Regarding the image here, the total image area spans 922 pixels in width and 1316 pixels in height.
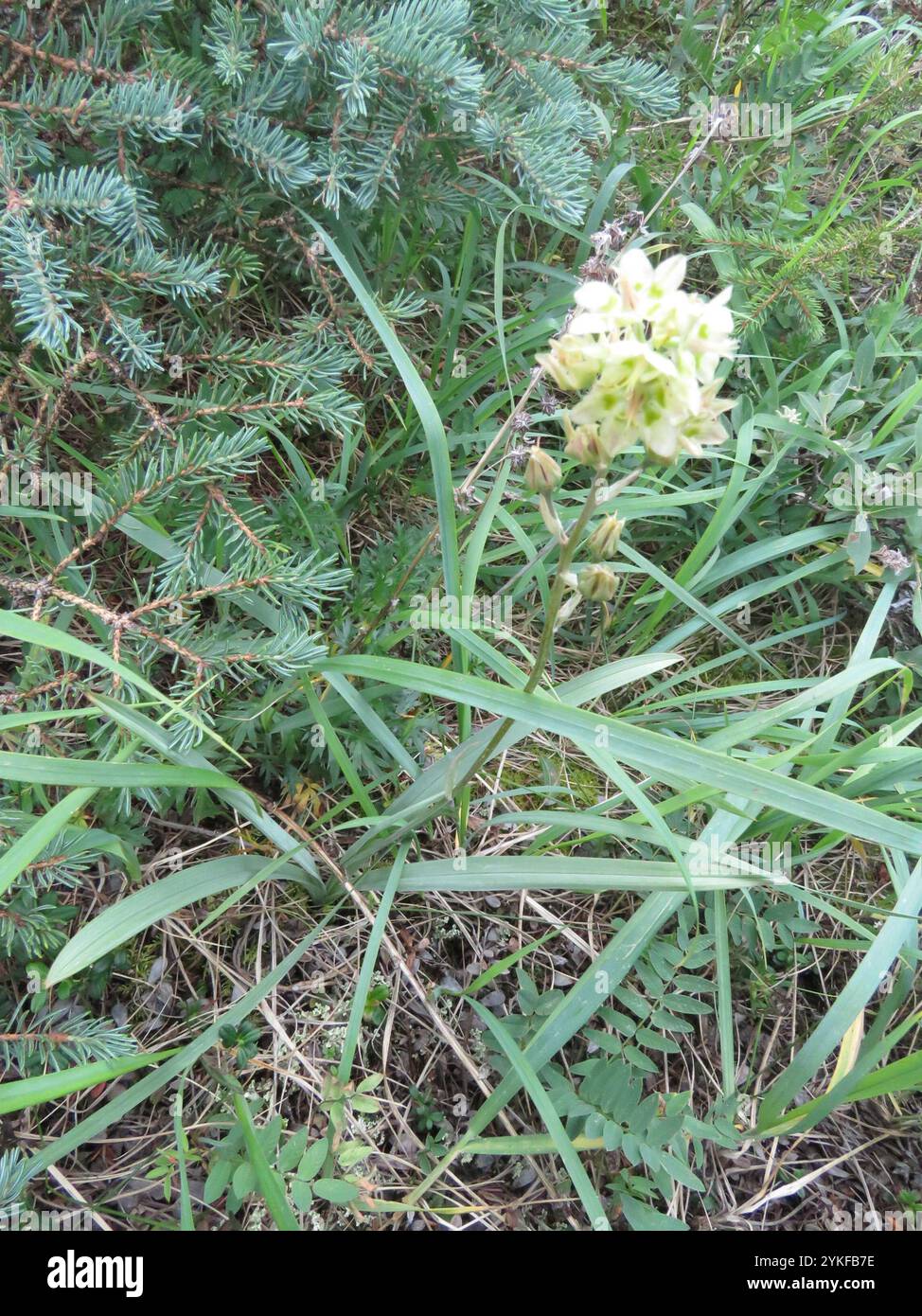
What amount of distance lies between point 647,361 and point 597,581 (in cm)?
31

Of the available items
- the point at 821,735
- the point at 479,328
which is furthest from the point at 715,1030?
the point at 479,328

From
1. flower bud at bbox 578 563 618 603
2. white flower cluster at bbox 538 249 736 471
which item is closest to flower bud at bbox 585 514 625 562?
flower bud at bbox 578 563 618 603

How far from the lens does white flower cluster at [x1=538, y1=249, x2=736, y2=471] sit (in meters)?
0.92

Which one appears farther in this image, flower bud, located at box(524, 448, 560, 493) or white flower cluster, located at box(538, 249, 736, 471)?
flower bud, located at box(524, 448, 560, 493)

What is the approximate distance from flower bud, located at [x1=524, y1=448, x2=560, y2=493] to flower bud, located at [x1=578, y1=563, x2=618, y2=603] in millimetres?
138

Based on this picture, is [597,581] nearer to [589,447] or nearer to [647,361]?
[589,447]

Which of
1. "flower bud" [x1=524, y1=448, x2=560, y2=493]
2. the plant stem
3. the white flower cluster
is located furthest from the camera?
"flower bud" [x1=524, y1=448, x2=560, y2=493]

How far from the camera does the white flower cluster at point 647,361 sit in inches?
36.3

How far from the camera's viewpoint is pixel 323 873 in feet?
5.52

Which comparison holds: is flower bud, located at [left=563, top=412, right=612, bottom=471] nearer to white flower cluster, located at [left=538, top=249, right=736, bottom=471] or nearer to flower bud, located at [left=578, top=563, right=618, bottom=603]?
white flower cluster, located at [left=538, top=249, right=736, bottom=471]

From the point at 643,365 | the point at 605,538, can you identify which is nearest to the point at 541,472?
the point at 605,538

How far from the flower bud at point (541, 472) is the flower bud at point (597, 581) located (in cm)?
14

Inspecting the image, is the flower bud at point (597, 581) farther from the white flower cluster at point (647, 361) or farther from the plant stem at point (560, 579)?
the white flower cluster at point (647, 361)
